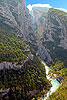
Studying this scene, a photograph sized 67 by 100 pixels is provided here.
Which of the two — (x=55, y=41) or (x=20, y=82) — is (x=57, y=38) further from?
(x=20, y=82)

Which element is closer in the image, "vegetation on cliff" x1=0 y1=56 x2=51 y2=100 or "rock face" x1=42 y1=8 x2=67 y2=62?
"vegetation on cliff" x1=0 y1=56 x2=51 y2=100

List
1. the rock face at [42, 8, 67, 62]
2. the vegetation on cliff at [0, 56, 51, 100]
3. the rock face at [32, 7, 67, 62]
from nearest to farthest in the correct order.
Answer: the vegetation on cliff at [0, 56, 51, 100], the rock face at [42, 8, 67, 62], the rock face at [32, 7, 67, 62]

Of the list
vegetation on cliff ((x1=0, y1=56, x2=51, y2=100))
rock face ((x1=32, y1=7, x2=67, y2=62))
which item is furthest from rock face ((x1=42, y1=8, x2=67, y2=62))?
vegetation on cliff ((x1=0, y1=56, x2=51, y2=100))

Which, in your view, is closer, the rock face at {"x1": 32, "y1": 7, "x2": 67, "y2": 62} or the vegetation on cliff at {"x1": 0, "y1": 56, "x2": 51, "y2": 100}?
the vegetation on cliff at {"x1": 0, "y1": 56, "x2": 51, "y2": 100}

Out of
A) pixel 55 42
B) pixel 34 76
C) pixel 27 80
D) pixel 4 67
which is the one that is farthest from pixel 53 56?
Result: pixel 4 67

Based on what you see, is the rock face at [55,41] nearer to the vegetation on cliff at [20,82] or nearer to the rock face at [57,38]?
the rock face at [57,38]

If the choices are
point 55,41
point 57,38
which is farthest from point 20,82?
point 57,38

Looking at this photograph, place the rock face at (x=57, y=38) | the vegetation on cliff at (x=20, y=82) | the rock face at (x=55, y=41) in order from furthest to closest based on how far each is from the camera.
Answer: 1. the rock face at (x=55, y=41)
2. the rock face at (x=57, y=38)
3. the vegetation on cliff at (x=20, y=82)

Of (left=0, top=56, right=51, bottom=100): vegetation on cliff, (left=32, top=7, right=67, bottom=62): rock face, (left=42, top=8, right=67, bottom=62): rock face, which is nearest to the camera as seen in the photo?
(left=0, top=56, right=51, bottom=100): vegetation on cliff

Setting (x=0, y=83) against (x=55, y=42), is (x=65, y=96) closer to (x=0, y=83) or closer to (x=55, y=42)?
(x=0, y=83)

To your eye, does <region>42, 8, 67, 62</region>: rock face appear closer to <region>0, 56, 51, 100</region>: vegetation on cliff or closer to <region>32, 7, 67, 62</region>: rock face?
<region>32, 7, 67, 62</region>: rock face

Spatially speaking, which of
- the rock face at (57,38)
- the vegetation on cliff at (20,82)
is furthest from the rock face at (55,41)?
the vegetation on cliff at (20,82)
